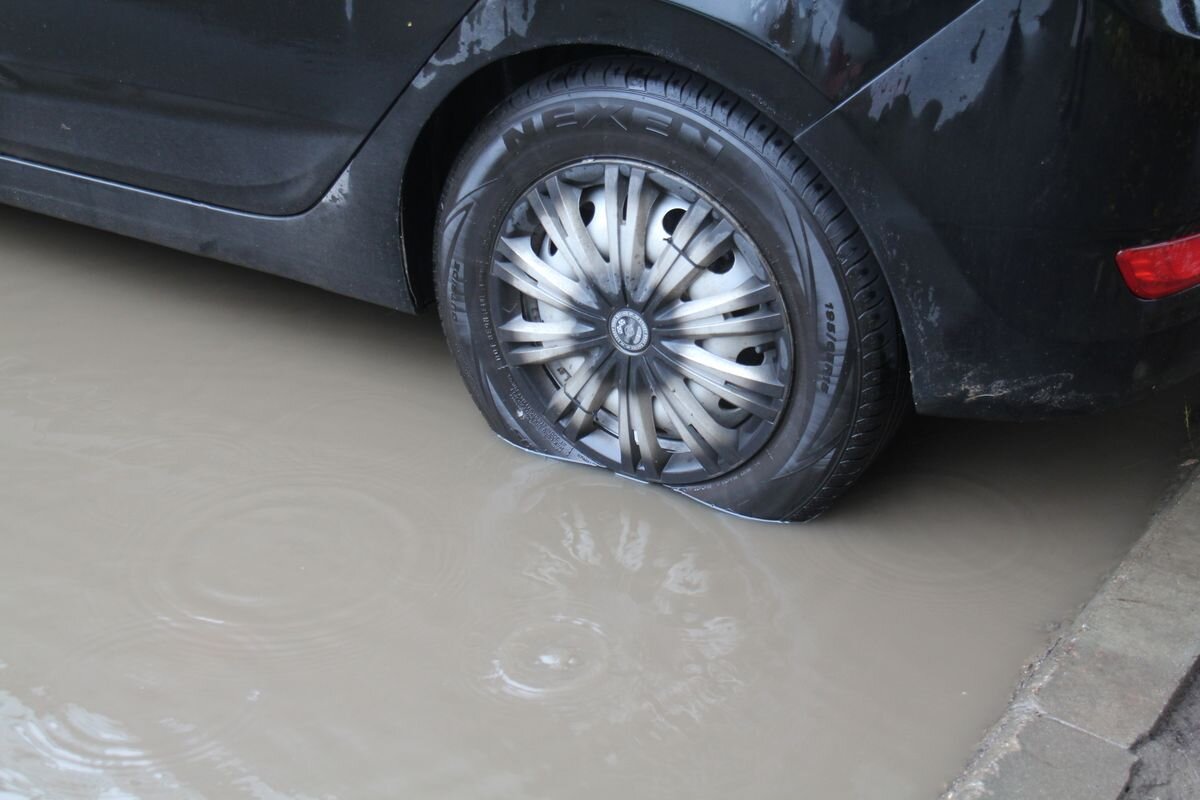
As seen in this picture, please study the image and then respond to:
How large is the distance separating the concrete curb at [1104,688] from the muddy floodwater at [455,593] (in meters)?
0.08

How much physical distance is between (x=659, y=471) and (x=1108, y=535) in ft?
3.12

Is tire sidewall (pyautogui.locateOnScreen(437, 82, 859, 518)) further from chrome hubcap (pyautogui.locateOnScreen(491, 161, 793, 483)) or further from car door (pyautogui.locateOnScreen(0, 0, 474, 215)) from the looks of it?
car door (pyautogui.locateOnScreen(0, 0, 474, 215))

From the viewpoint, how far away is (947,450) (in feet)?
9.21

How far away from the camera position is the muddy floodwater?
196 centimetres

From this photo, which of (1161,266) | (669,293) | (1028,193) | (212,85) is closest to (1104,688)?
(1161,266)

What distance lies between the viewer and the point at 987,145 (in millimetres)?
1955

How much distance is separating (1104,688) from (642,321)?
109 cm

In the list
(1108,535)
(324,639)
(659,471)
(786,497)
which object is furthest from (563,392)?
(1108,535)

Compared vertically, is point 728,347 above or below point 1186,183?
below

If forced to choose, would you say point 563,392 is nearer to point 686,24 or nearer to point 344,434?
point 344,434

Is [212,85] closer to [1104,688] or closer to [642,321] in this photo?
[642,321]

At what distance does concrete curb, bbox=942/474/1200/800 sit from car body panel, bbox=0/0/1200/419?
0.38 metres

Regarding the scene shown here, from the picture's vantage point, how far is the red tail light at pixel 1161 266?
2.04 meters

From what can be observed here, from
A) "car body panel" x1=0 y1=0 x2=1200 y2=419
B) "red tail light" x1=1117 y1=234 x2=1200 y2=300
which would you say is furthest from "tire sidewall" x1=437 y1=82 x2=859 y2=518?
"red tail light" x1=1117 y1=234 x2=1200 y2=300
